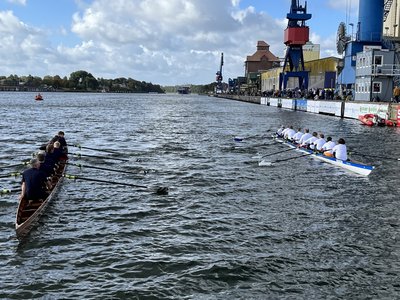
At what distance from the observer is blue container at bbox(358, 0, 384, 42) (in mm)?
72375

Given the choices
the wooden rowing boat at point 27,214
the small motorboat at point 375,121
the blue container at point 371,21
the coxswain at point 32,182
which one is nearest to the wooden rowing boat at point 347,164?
the wooden rowing boat at point 27,214

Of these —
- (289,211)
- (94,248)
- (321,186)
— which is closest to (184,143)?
(321,186)

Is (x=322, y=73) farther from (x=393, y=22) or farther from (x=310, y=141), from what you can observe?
(x=310, y=141)

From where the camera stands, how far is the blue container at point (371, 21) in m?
72.4

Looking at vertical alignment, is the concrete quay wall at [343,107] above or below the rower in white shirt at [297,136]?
above

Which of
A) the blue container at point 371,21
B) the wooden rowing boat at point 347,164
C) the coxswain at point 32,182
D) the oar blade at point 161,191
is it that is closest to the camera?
the coxswain at point 32,182

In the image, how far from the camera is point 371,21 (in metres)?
72.8

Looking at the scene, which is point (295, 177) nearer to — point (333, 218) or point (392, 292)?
point (333, 218)

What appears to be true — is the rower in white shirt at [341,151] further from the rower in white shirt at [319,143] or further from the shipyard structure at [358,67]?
the shipyard structure at [358,67]

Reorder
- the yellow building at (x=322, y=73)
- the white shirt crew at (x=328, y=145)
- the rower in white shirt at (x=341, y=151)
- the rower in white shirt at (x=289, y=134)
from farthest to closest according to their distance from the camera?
the yellow building at (x=322, y=73) → the rower in white shirt at (x=289, y=134) → the white shirt crew at (x=328, y=145) → the rower in white shirt at (x=341, y=151)

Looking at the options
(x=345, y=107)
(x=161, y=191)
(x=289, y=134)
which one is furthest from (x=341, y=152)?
(x=345, y=107)

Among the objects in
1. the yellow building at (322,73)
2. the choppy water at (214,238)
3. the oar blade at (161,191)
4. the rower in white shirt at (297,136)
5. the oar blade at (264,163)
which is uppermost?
the yellow building at (322,73)

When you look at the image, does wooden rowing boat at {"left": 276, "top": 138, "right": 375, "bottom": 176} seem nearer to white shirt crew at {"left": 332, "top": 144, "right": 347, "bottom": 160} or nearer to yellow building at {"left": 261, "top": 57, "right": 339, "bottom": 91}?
white shirt crew at {"left": 332, "top": 144, "right": 347, "bottom": 160}

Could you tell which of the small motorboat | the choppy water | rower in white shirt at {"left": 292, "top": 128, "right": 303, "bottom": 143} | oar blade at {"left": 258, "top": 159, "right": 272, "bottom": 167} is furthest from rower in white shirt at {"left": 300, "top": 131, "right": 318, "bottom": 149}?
the small motorboat
